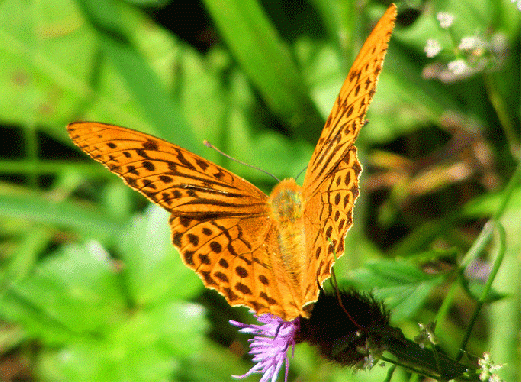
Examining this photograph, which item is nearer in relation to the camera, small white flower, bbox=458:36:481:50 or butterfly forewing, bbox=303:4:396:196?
butterfly forewing, bbox=303:4:396:196

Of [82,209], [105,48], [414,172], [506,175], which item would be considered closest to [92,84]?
[105,48]

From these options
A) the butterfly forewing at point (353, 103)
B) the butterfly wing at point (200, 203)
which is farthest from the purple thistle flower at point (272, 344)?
the butterfly forewing at point (353, 103)

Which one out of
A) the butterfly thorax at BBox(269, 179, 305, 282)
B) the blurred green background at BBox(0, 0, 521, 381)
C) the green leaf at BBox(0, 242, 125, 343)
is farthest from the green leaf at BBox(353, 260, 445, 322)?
the green leaf at BBox(0, 242, 125, 343)

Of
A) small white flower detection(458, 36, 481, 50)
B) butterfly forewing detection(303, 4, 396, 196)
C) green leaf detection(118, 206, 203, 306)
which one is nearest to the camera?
butterfly forewing detection(303, 4, 396, 196)

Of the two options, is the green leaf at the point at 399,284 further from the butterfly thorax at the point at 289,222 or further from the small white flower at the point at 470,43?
the small white flower at the point at 470,43

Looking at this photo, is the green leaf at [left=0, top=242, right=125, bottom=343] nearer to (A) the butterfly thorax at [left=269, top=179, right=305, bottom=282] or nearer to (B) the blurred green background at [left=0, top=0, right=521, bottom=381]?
(B) the blurred green background at [left=0, top=0, right=521, bottom=381]

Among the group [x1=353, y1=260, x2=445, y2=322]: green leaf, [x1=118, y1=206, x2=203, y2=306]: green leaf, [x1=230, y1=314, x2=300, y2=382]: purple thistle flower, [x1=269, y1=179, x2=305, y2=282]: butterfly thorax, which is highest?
[x1=269, y1=179, x2=305, y2=282]: butterfly thorax

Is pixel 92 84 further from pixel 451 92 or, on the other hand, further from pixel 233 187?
pixel 451 92

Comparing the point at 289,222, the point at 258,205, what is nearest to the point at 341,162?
the point at 289,222

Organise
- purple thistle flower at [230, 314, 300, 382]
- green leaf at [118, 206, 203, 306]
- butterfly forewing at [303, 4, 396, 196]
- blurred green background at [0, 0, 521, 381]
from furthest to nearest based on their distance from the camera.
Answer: green leaf at [118, 206, 203, 306] < blurred green background at [0, 0, 521, 381] < purple thistle flower at [230, 314, 300, 382] < butterfly forewing at [303, 4, 396, 196]
